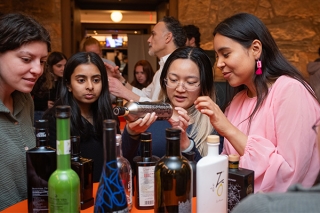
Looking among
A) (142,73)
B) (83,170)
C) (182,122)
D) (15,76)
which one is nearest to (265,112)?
(182,122)

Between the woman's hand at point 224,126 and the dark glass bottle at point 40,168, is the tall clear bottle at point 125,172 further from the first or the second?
the woman's hand at point 224,126

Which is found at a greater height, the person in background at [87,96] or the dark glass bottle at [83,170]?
the person in background at [87,96]

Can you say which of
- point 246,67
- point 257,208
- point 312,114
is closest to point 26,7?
point 246,67

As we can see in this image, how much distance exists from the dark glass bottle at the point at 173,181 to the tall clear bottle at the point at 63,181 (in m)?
0.21

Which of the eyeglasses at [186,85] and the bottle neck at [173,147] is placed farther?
the eyeglasses at [186,85]

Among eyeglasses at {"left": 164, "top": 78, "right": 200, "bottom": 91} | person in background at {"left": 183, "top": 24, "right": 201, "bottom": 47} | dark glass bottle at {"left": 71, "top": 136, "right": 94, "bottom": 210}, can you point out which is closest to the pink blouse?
eyeglasses at {"left": 164, "top": 78, "right": 200, "bottom": 91}

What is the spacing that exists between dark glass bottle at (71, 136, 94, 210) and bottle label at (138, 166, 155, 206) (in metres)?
0.15

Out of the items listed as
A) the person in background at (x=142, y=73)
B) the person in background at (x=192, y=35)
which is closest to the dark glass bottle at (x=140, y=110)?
the person in background at (x=192, y=35)

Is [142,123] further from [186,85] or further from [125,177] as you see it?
[186,85]

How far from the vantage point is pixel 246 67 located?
1.37 meters

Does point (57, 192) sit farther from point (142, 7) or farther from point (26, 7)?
point (142, 7)

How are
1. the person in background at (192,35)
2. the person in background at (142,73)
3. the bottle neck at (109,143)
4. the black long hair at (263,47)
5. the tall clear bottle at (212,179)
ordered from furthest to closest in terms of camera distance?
1. the person in background at (142,73)
2. the person in background at (192,35)
3. the black long hair at (263,47)
4. the tall clear bottle at (212,179)
5. the bottle neck at (109,143)

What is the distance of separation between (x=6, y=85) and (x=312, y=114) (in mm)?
1157

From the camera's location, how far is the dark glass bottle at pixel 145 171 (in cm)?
99
